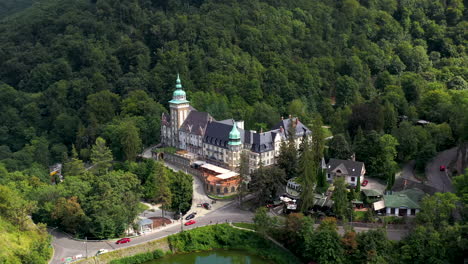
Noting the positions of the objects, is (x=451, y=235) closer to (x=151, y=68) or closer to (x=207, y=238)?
(x=207, y=238)

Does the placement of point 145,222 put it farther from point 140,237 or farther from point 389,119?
point 389,119

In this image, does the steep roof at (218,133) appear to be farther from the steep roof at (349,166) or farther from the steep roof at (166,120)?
the steep roof at (349,166)

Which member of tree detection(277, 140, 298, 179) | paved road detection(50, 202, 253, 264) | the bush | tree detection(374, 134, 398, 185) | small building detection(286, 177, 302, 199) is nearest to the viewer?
the bush

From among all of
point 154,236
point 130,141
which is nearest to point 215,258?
point 154,236

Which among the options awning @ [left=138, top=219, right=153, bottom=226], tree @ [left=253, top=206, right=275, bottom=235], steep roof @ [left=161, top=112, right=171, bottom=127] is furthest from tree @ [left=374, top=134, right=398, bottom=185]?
steep roof @ [left=161, top=112, right=171, bottom=127]

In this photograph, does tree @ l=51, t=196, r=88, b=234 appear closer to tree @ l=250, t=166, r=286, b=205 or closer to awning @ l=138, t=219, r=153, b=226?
awning @ l=138, t=219, r=153, b=226

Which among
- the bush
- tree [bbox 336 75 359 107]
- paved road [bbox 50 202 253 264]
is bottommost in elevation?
the bush

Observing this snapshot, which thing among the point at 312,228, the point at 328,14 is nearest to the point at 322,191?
the point at 312,228
